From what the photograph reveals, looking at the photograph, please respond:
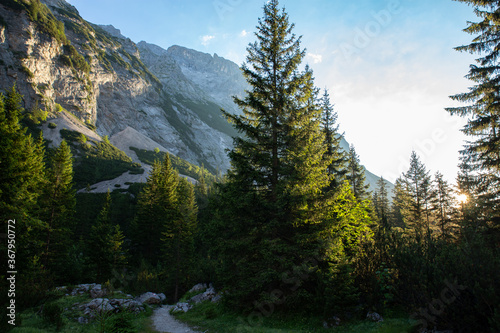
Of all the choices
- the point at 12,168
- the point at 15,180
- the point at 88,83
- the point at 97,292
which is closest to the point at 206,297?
the point at 97,292

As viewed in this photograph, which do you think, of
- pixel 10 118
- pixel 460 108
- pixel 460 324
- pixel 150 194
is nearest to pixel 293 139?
pixel 460 324

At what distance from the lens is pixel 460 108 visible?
13516 mm

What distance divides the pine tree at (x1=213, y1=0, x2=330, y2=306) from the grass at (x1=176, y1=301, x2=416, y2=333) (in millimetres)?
835

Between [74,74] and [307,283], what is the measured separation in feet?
422

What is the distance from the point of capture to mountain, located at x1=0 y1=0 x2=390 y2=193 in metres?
79.4

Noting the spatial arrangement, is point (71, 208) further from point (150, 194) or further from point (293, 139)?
point (293, 139)

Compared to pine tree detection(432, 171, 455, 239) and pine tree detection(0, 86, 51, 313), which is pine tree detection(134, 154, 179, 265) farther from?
pine tree detection(432, 171, 455, 239)

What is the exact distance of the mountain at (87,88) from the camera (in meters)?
79.4

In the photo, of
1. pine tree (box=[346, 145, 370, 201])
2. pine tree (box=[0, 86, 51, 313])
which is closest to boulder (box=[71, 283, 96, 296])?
pine tree (box=[0, 86, 51, 313])

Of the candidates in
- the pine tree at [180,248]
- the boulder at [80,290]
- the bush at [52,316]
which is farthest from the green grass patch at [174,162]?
the bush at [52,316]

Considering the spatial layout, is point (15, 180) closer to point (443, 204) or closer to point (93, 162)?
point (443, 204)

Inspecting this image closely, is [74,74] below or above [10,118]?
above

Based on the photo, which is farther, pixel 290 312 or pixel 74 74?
pixel 74 74

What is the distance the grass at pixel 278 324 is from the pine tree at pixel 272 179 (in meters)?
0.83
